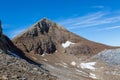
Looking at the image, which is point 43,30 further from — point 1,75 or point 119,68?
point 1,75

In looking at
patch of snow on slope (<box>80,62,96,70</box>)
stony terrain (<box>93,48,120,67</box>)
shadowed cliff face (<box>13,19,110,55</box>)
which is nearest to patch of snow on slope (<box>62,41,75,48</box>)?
shadowed cliff face (<box>13,19,110,55</box>)

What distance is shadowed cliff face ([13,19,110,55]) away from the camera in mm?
149875

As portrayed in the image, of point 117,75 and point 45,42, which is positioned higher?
point 45,42

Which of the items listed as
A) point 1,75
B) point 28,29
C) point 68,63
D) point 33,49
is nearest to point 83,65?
point 68,63

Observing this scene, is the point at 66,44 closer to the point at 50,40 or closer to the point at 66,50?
the point at 66,50

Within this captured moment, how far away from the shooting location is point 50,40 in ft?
535

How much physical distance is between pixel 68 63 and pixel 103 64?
61.8 ft

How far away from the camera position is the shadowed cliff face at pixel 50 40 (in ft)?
492

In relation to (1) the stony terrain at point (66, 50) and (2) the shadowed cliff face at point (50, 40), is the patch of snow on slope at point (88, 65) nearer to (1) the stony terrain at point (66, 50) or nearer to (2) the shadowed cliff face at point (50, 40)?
(1) the stony terrain at point (66, 50)

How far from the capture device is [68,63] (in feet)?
450

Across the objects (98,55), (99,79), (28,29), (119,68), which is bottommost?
(99,79)

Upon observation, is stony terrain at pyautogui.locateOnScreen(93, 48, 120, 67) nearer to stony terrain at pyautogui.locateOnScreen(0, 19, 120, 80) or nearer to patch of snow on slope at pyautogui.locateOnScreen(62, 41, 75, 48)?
stony terrain at pyautogui.locateOnScreen(0, 19, 120, 80)

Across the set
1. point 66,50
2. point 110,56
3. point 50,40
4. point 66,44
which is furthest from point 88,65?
point 50,40

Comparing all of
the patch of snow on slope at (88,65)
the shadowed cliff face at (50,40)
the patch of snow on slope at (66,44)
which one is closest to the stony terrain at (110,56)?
the shadowed cliff face at (50,40)
